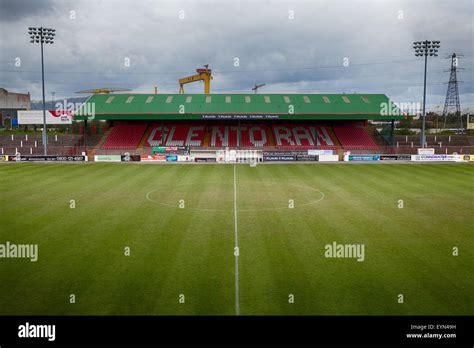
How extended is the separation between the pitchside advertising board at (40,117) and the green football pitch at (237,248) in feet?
145

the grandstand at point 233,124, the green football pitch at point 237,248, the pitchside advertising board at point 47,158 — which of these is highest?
the grandstand at point 233,124

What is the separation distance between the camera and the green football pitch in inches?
469

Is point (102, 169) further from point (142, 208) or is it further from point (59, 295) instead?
point (59, 295)

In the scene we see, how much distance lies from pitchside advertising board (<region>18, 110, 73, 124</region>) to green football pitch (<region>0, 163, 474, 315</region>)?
44179mm

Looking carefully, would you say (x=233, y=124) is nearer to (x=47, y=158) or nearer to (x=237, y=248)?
(x=47, y=158)

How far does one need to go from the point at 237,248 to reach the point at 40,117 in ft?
223

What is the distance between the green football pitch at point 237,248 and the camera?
11906 mm

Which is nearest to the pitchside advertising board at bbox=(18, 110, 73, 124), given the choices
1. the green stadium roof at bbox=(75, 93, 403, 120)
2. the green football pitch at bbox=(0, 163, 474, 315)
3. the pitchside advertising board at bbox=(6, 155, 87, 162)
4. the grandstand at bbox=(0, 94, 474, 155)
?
the grandstand at bbox=(0, 94, 474, 155)

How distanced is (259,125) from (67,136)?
3144cm

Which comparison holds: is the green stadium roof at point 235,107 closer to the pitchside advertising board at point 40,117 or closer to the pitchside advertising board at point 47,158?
the pitchside advertising board at point 47,158

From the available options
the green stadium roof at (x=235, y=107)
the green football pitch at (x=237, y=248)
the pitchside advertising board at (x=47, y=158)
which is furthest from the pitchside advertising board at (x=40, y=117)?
the green football pitch at (x=237, y=248)

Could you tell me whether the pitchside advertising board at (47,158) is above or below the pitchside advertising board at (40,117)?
below
